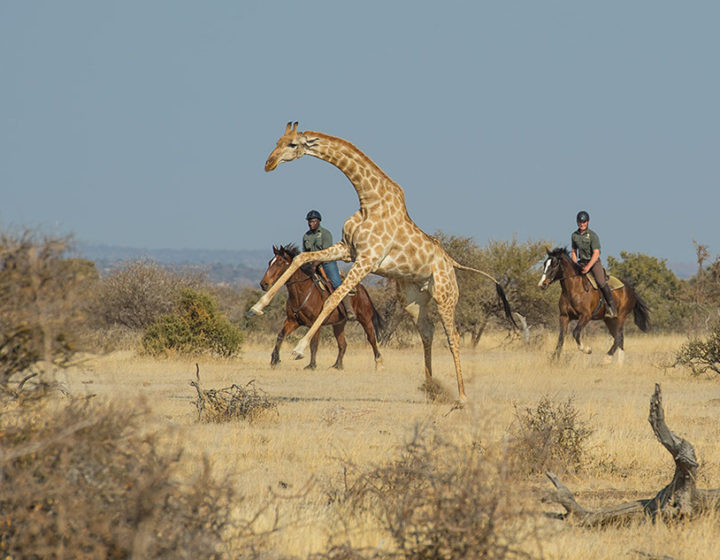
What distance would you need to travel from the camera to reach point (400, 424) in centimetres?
1027

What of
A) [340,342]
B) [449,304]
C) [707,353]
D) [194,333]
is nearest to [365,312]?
[340,342]

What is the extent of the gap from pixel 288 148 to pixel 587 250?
375 inches

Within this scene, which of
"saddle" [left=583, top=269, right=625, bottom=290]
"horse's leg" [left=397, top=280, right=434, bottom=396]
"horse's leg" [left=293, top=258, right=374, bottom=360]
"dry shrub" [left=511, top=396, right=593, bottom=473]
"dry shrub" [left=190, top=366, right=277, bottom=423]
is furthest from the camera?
"saddle" [left=583, top=269, right=625, bottom=290]

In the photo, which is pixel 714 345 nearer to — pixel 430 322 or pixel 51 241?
pixel 430 322

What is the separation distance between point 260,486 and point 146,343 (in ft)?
42.4

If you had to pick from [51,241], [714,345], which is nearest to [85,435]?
[51,241]

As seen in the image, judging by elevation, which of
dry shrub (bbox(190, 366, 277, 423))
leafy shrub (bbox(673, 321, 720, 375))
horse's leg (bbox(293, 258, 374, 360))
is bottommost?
dry shrub (bbox(190, 366, 277, 423))

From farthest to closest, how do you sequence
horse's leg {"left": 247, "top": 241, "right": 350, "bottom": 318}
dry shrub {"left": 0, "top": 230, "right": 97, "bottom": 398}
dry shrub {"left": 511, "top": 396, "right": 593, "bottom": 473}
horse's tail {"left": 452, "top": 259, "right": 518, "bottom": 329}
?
1. horse's tail {"left": 452, "top": 259, "right": 518, "bottom": 329}
2. horse's leg {"left": 247, "top": 241, "right": 350, "bottom": 318}
3. dry shrub {"left": 511, "top": 396, "right": 593, "bottom": 473}
4. dry shrub {"left": 0, "top": 230, "right": 97, "bottom": 398}

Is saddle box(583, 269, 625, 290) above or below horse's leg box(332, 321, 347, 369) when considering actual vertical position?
above

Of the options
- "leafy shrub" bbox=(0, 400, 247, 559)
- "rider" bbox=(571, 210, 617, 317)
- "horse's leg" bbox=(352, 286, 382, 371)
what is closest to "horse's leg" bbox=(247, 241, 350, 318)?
"leafy shrub" bbox=(0, 400, 247, 559)

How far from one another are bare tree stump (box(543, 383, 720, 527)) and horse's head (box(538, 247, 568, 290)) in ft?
40.4

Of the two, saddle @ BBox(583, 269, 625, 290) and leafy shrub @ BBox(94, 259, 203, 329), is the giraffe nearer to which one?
saddle @ BBox(583, 269, 625, 290)

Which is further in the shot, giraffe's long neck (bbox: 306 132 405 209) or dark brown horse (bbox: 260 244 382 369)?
dark brown horse (bbox: 260 244 382 369)

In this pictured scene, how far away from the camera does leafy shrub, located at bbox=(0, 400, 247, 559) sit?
12.4ft
